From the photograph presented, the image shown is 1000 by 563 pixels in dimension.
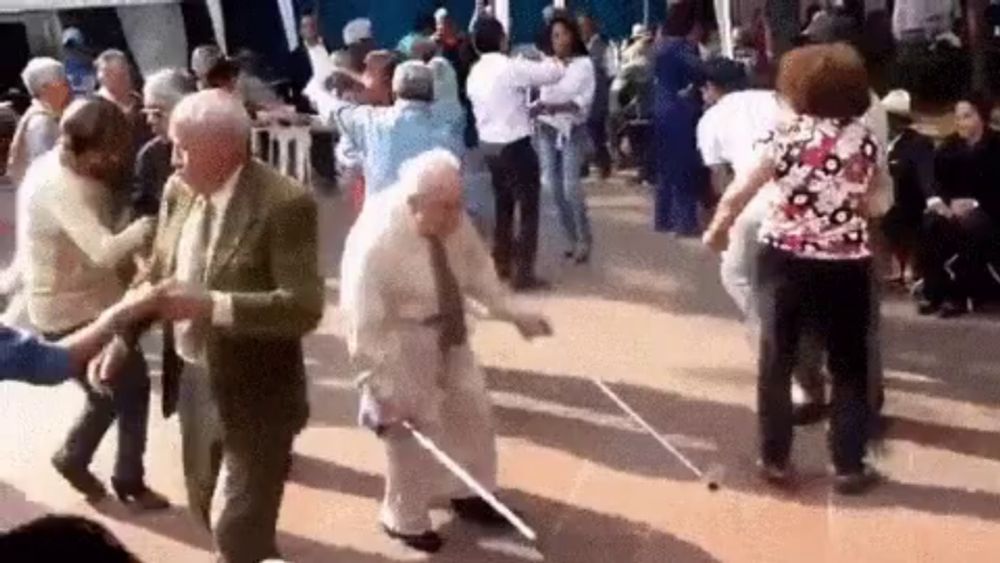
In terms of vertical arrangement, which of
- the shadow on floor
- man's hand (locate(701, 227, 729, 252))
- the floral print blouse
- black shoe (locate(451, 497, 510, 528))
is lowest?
the shadow on floor

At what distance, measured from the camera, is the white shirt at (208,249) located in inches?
168

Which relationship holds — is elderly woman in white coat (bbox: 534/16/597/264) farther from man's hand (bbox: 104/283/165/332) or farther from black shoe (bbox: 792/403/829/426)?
man's hand (bbox: 104/283/165/332)

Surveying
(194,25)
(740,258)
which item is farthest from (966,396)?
(194,25)

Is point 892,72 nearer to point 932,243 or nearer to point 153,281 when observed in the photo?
point 932,243

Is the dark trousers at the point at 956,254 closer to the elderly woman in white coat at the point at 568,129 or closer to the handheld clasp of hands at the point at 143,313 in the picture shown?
the elderly woman in white coat at the point at 568,129

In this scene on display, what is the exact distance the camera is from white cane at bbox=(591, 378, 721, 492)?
21.4 feet

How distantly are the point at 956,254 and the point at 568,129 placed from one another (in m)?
2.57

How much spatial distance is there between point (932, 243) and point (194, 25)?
9076 millimetres

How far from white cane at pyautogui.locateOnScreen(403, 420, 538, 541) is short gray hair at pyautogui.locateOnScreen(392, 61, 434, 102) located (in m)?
2.68

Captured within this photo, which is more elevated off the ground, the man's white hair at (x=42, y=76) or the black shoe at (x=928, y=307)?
the man's white hair at (x=42, y=76)

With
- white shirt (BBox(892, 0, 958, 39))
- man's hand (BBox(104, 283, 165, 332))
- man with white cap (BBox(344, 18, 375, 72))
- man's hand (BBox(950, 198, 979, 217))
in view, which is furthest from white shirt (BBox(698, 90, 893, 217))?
white shirt (BBox(892, 0, 958, 39))

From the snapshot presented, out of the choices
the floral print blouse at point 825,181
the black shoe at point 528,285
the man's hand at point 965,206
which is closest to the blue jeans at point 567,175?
the black shoe at point 528,285

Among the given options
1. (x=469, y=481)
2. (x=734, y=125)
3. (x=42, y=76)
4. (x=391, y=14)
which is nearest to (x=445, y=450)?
(x=469, y=481)

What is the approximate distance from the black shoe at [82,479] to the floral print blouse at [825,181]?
2.55 meters
